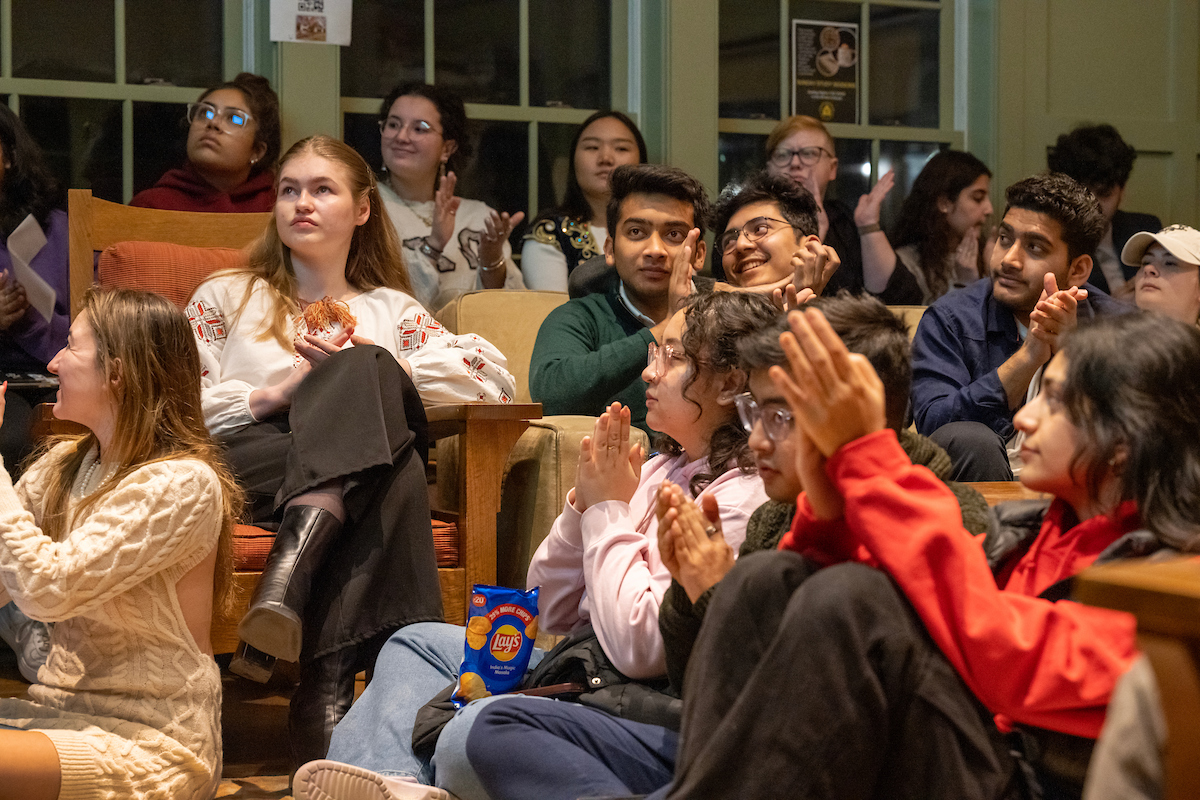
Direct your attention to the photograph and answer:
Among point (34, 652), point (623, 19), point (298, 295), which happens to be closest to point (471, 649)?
point (34, 652)

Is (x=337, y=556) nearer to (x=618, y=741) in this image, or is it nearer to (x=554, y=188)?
(x=618, y=741)

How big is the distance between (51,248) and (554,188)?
1654 millimetres

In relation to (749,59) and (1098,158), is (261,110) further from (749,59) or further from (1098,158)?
(1098,158)

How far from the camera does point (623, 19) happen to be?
421 cm

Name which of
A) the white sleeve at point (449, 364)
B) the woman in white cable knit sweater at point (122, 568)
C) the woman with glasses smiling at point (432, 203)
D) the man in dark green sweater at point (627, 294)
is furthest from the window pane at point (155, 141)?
the woman in white cable knit sweater at point (122, 568)

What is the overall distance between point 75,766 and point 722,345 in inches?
40.8

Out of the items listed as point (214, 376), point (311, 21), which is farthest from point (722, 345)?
point (311, 21)

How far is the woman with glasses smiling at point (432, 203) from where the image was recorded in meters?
3.47

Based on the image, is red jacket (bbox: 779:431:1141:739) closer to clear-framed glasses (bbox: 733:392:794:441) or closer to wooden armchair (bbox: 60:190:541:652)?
clear-framed glasses (bbox: 733:392:794:441)

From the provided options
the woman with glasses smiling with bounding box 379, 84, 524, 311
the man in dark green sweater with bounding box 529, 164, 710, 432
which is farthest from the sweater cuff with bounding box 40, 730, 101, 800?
the woman with glasses smiling with bounding box 379, 84, 524, 311

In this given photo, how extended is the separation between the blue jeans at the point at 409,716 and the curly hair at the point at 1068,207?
56.1 inches

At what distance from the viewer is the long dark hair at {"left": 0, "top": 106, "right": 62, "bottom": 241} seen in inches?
126

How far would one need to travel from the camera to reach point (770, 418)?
1306 millimetres

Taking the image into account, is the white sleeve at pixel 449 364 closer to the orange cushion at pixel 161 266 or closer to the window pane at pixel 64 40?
the orange cushion at pixel 161 266
